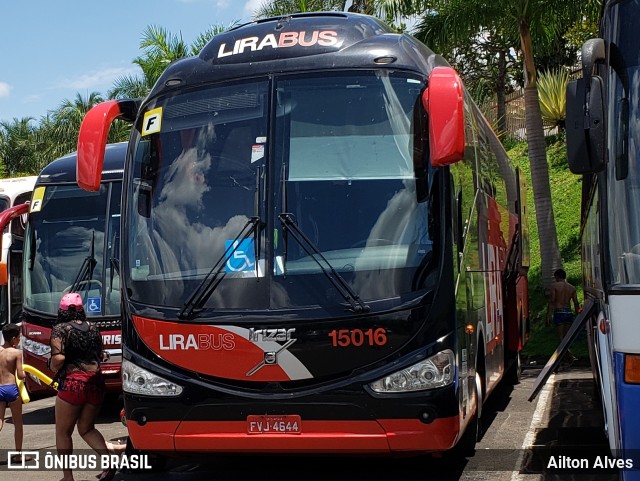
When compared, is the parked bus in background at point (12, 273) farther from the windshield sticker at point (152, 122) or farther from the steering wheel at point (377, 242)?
the steering wheel at point (377, 242)

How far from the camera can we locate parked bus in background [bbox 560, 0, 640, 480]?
515 centimetres

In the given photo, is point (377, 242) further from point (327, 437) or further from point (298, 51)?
point (298, 51)

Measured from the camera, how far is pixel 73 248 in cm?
1262

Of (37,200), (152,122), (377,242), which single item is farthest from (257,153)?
(37,200)

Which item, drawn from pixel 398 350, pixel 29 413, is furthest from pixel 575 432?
pixel 29 413

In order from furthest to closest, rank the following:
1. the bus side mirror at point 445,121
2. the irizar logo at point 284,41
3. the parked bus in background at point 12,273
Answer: the parked bus in background at point 12,273 < the irizar logo at point 284,41 < the bus side mirror at point 445,121

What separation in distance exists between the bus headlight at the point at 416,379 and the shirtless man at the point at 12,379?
435 cm

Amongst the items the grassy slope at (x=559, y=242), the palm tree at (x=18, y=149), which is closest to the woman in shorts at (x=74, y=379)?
the grassy slope at (x=559, y=242)

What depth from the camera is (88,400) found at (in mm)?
7680

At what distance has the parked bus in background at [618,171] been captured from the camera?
→ 5.15m

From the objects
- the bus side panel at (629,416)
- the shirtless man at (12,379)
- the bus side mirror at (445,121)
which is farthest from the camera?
the shirtless man at (12,379)

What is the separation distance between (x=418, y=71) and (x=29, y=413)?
377 inches

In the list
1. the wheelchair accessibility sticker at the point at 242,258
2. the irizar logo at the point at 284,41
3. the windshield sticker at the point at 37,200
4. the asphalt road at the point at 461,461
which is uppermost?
the irizar logo at the point at 284,41

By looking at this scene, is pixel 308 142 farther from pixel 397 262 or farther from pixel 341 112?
pixel 397 262
